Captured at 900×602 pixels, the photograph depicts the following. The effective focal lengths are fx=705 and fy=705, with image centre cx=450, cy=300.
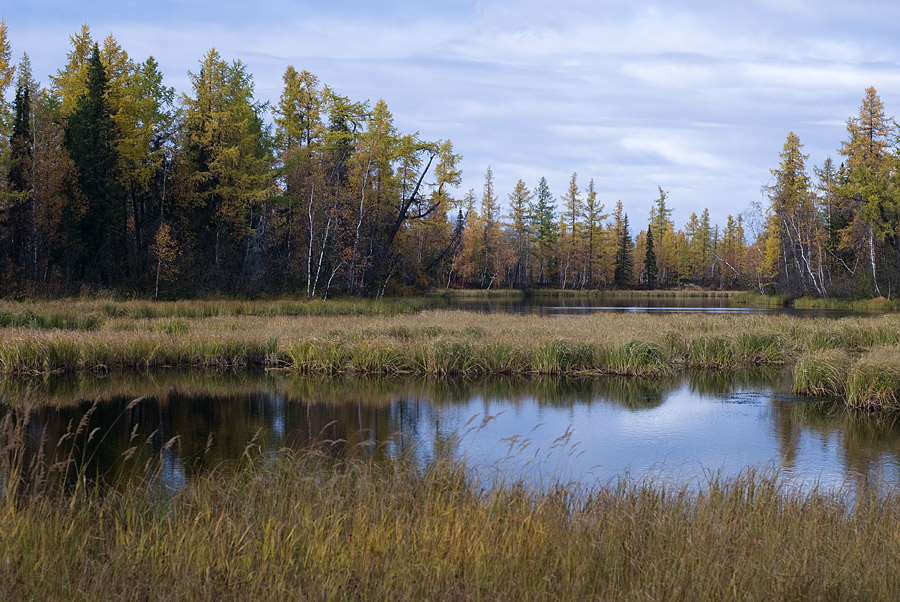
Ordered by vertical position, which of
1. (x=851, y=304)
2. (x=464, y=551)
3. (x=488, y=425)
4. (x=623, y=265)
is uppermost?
(x=623, y=265)

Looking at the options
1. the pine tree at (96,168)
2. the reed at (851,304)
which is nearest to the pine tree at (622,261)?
the reed at (851,304)

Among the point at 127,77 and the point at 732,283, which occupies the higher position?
the point at 127,77

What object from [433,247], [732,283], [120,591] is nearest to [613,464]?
[120,591]

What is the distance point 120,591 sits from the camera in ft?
14.4

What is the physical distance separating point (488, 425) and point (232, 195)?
1228 inches

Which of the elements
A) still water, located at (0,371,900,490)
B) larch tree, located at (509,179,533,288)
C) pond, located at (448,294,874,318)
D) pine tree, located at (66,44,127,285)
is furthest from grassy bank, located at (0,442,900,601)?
larch tree, located at (509,179,533,288)

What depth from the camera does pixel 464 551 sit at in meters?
4.96

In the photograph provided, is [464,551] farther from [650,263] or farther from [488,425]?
[650,263]

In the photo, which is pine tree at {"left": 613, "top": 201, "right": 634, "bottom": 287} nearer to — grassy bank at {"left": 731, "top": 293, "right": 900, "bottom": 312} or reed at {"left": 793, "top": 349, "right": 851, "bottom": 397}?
grassy bank at {"left": 731, "top": 293, "right": 900, "bottom": 312}

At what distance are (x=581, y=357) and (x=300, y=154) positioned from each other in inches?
1097

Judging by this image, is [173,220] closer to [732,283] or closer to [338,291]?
[338,291]

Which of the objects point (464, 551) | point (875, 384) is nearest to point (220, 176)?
point (875, 384)

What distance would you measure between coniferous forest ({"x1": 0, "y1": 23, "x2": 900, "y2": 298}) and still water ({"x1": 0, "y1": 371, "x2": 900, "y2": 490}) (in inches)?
786

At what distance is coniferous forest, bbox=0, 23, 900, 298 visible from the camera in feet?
112
